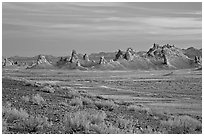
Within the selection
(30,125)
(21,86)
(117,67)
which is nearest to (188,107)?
(21,86)

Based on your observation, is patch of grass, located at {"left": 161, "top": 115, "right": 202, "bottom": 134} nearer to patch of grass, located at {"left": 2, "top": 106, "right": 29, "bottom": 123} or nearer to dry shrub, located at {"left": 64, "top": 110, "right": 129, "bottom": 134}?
dry shrub, located at {"left": 64, "top": 110, "right": 129, "bottom": 134}

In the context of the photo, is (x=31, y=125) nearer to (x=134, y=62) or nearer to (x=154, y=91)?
(x=154, y=91)

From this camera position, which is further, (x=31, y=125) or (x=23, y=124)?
(x=23, y=124)

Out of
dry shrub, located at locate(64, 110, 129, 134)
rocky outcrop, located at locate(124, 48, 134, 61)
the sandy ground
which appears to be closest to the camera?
dry shrub, located at locate(64, 110, 129, 134)

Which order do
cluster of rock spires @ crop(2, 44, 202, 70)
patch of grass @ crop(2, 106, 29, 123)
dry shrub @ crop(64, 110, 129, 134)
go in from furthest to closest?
cluster of rock spires @ crop(2, 44, 202, 70) < patch of grass @ crop(2, 106, 29, 123) < dry shrub @ crop(64, 110, 129, 134)

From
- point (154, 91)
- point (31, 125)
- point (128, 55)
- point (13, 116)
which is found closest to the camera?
point (31, 125)

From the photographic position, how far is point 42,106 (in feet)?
50.3

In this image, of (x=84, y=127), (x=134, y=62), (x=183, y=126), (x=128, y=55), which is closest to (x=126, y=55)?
(x=128, y=55)

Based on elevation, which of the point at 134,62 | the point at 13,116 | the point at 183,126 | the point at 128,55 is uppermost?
the point at 128,55

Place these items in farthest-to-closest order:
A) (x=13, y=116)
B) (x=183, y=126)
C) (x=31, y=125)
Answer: (x=183, y=126), (x=13, y=116), (x=31, y=125)

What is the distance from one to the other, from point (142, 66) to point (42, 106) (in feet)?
328

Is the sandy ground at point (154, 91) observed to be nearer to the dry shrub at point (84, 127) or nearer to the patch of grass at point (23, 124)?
the dry shrub at point (84, 127)

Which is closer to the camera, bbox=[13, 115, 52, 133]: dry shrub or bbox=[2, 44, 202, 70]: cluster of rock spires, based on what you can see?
bbox=[13, 115, 52, 133]: dry shrub

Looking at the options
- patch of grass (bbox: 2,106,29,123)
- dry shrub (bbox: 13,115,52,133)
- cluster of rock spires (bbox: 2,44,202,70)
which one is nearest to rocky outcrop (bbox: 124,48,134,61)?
cluster of rock spires (bbox: 2,44,202,70)
